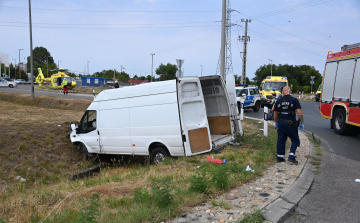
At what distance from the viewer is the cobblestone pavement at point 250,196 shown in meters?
3.96

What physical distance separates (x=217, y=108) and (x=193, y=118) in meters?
1.93

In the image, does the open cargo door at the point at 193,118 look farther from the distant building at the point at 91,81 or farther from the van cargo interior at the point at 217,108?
the distant building at the point at 91,81

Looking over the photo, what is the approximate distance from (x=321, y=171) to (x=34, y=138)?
9817 mm

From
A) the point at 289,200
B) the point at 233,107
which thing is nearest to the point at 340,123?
the point at 233,107

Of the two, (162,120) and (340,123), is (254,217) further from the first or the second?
(340,123)

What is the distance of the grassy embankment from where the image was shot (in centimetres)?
403

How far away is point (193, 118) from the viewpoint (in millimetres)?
7859

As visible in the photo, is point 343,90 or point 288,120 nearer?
point 288,120

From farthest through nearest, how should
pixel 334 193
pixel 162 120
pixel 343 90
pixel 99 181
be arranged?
pixel 343 90
pixel 162 120
pixel 99 181
pixel 334 193

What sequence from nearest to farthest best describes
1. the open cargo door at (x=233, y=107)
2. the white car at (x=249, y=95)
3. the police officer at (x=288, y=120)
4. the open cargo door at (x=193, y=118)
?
the police officer at (x=288, y=120)
the open cargo door at (x=193, y=118)
the open cargo door at (x=233, y=107)
the white car at (x=249, y=95)

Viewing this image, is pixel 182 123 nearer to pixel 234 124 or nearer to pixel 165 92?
pixel 165 92

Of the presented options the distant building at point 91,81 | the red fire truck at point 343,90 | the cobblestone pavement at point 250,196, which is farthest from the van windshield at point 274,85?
the distant building at point 91,81

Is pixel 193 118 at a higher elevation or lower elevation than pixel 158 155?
higher

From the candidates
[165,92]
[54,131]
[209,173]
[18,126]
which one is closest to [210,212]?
[209,173]
